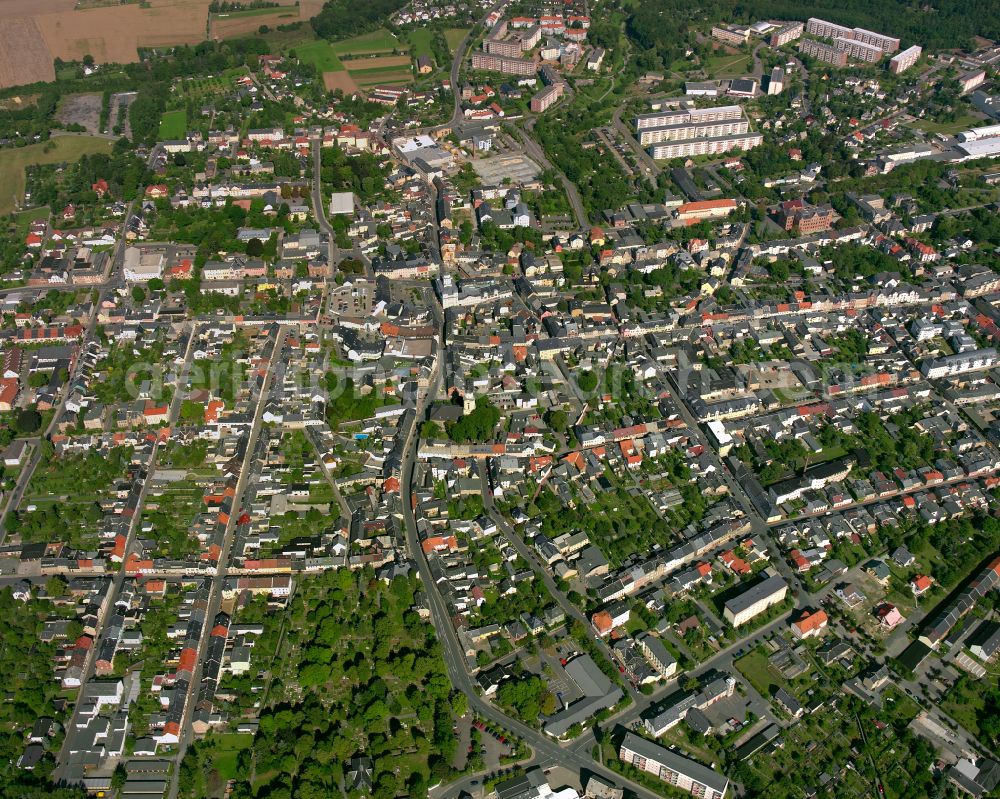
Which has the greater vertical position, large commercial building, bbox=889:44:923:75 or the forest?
large commercial building, bbox=889:44:923:75

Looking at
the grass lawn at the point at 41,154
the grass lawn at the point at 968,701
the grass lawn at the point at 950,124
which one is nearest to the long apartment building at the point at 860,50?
the grass lawn at the point at 950,124

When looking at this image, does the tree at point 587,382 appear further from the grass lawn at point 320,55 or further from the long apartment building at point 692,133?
the grass lawn at point 320,55

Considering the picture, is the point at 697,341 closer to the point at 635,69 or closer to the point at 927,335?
the point at 927,335

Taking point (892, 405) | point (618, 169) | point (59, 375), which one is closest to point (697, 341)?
point (892, 405)

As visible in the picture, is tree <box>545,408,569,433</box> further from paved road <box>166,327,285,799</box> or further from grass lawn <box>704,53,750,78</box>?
grass lawn <box>704,53,750,78</box>

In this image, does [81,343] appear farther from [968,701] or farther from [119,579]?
[968,701]

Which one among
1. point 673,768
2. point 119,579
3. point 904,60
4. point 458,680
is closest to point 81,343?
point 119,579

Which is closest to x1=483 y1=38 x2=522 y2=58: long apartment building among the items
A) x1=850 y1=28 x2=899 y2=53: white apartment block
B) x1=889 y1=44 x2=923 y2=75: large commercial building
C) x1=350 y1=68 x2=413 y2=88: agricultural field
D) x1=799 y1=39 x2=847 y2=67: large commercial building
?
x1=350 y1=68 x2=413 y2=88: agricultural field
